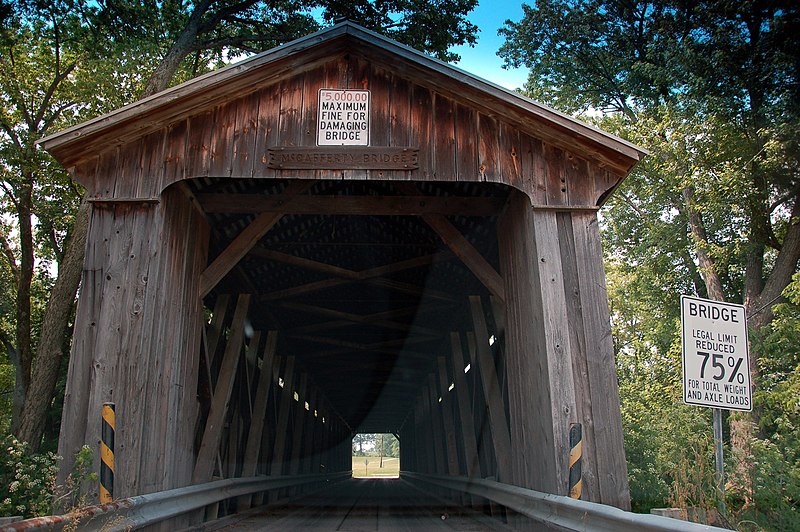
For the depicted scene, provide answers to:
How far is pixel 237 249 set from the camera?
23.7 feet

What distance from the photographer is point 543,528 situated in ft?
18.9

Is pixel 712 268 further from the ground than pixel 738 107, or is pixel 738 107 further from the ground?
pixel 738 107

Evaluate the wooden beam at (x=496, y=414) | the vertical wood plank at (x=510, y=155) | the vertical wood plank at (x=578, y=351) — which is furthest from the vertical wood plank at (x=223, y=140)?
the wooden beam at (x=496, y=414)

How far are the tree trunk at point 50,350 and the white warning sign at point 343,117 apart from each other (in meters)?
8.00

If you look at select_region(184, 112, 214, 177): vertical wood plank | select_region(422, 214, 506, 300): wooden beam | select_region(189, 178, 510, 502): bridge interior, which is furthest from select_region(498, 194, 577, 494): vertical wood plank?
select_region(184, 112, 214, 177): vertical wood plank

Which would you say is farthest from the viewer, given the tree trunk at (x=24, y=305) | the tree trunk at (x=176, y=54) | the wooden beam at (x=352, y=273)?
the tree trunk at (x=24, y=305)

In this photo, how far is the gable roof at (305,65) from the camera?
20.1 ft

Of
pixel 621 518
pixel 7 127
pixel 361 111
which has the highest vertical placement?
pixel 7 127

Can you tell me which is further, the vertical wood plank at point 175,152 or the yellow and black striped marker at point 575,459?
the vertical wood plank at point 175,152

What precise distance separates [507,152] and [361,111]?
1.47m

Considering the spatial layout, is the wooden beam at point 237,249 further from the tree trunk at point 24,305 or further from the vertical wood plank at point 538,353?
the tree trunk at point 24,305

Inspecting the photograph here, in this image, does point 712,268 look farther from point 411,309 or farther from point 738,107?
point 411,309

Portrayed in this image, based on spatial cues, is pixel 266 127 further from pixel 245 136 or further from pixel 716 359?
pixel 716 359

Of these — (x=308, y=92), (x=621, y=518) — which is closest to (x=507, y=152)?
(x=308, y=92)
